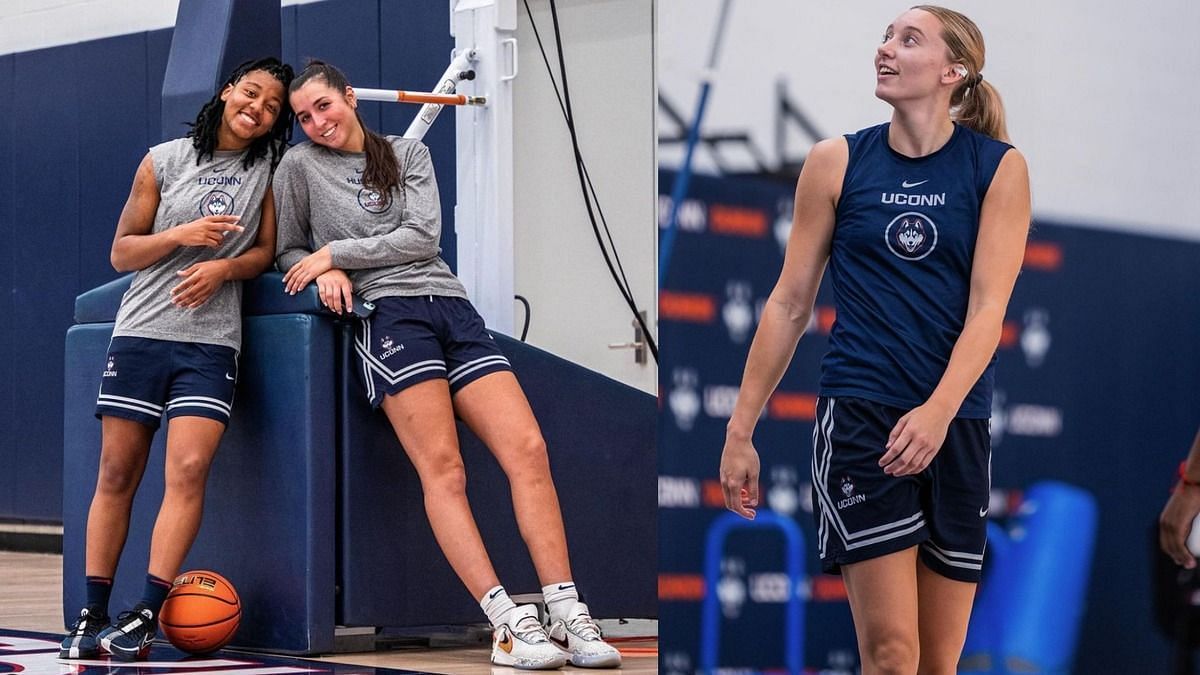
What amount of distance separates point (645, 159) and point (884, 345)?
12.6 ft

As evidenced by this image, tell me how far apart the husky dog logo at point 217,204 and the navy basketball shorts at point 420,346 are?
0.46 metres

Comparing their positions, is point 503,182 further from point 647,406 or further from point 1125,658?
point 1125,658

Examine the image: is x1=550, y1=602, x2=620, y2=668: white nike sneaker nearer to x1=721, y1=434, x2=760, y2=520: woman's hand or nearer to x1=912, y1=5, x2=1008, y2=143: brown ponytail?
x1=721, y1=434, x2=760, y2=520: woman's hand

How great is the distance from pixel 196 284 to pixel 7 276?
5.35 m

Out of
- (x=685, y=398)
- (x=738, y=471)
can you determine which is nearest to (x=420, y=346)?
(x=685, y=398)

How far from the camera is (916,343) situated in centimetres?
241

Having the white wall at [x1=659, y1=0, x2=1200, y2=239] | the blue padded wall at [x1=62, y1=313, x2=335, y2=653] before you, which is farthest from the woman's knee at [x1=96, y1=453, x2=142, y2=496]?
the white wall at [x1=659, y1=0, x2=1200, y2=239]

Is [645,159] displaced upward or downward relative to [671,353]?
upward

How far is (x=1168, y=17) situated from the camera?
8.32 feet

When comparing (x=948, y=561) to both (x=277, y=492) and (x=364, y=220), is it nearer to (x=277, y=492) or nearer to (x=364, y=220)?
(x=364, y=220)

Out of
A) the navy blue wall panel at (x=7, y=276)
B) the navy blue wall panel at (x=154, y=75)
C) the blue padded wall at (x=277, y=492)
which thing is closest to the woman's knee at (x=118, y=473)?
the blue padded wall at (x=277, y=492)

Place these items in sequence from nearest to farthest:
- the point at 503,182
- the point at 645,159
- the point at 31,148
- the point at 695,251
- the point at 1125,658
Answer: the point at 1125,658, the point at 695,251, the point at 503,182, the point at 645,159, the point at 31,148

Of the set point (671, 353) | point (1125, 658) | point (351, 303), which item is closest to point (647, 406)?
point (351, 303)

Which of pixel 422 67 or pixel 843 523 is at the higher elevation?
pixel 422 67
